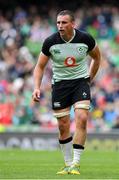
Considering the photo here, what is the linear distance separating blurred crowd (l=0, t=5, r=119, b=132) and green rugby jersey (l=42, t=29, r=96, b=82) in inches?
404

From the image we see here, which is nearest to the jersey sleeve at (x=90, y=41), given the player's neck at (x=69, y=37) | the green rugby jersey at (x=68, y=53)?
the green rugby jersey at (x=68, y=53)

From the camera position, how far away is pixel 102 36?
27688 mm

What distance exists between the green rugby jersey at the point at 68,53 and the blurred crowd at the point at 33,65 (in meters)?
10.3

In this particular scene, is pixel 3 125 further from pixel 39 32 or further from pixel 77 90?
pixel 77 90

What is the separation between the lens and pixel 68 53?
37.9 feet

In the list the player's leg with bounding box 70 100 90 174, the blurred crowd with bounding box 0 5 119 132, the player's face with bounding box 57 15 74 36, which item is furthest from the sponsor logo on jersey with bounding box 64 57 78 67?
the blurred crowd with bounding box 0 5 119 132

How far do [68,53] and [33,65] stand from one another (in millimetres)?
14906

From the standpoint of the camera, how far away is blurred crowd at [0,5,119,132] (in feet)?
77.7

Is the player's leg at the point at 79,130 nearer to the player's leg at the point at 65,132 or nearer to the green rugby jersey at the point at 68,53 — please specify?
the player's leg at the point at 65,132

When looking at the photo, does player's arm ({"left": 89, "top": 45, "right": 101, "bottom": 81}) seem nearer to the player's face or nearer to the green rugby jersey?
the green rugby jersey

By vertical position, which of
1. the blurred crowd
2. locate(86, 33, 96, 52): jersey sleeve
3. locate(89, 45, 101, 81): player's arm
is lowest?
the blurred crowd

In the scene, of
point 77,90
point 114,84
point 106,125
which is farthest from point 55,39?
point 114,84

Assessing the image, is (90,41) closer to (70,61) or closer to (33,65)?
(70,61)

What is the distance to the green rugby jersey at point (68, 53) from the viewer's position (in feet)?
37.9
